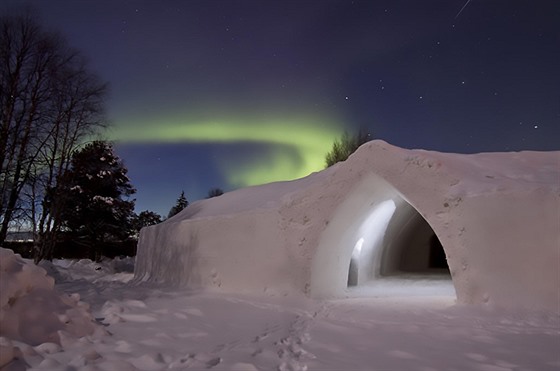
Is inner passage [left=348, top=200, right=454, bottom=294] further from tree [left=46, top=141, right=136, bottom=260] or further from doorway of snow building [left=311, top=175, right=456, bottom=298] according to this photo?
tree [left=46, top=141, right=136, bottom=260]

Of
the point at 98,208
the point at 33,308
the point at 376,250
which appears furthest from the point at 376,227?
the point at 98,208

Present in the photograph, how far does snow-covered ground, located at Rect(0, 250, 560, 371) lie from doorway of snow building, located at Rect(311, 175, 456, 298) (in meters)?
2.28

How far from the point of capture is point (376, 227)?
519 inches

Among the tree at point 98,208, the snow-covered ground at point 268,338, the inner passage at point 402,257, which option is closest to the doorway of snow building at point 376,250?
the inner passage at point 402,257

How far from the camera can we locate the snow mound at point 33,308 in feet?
12.5

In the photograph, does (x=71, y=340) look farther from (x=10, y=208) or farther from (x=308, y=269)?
(x=10, y=208)

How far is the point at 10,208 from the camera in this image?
1308 cm

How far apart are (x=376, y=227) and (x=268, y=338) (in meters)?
8.92

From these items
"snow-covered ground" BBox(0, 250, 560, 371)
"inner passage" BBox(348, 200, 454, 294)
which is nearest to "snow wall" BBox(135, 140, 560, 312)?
"inner passage" BBox(348, 200, 454, 294)

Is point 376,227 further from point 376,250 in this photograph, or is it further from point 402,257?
point 402,257

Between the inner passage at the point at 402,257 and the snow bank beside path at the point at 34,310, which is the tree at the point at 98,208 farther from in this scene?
the snow bank beside path at the point at 34,310

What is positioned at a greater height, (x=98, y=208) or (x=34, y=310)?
(x=98, y=208)

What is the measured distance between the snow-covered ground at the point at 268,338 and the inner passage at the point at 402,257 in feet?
16.3

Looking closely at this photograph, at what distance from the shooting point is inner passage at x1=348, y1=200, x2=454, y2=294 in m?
13.0
